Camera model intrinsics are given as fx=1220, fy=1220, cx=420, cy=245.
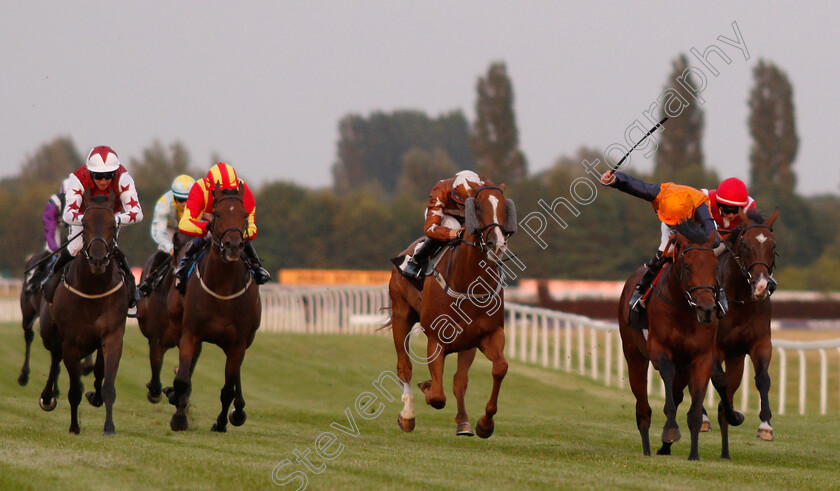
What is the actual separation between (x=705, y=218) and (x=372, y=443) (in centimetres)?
313

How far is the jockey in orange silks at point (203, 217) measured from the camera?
9617 mm

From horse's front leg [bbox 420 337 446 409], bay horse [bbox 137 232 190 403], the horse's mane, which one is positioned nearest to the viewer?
the horse's mane

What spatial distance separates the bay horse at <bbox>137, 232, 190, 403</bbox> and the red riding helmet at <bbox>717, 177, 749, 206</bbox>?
4.73m

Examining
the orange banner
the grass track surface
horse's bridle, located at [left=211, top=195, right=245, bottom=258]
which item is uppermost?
horse's bridle, located at [left=211, top=195, right=245, bottom=258]

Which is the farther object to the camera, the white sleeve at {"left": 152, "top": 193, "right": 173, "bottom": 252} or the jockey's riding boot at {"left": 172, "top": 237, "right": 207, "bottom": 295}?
the white sleeve at {"left": 152, "top": 193, "right": 173, "bottom": 252}

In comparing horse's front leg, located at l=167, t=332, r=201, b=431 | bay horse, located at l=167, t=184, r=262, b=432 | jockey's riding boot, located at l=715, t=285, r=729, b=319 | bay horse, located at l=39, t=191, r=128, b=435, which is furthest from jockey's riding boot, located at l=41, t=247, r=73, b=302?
jockey's riding boot, located at l=715, t=285, r=729, b=319

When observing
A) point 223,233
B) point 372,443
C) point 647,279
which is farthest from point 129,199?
point 647,279

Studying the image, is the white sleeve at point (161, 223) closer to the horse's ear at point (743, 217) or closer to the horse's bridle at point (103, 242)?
the horse's bridle at point (103, 242)

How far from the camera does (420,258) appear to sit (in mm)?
9969

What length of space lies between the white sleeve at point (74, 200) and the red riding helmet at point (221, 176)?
976 millimetres

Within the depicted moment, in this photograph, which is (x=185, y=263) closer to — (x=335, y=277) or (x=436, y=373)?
(x=436, y=373)

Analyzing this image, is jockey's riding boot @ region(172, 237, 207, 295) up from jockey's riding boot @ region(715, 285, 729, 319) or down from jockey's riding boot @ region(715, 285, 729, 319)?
up

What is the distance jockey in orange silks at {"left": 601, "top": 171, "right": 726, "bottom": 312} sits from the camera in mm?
8602

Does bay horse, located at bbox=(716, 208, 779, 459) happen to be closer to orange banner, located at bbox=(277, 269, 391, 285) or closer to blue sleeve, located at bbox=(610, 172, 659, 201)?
blue sleeve, located at bbox=(610, 172, 659, 201)
